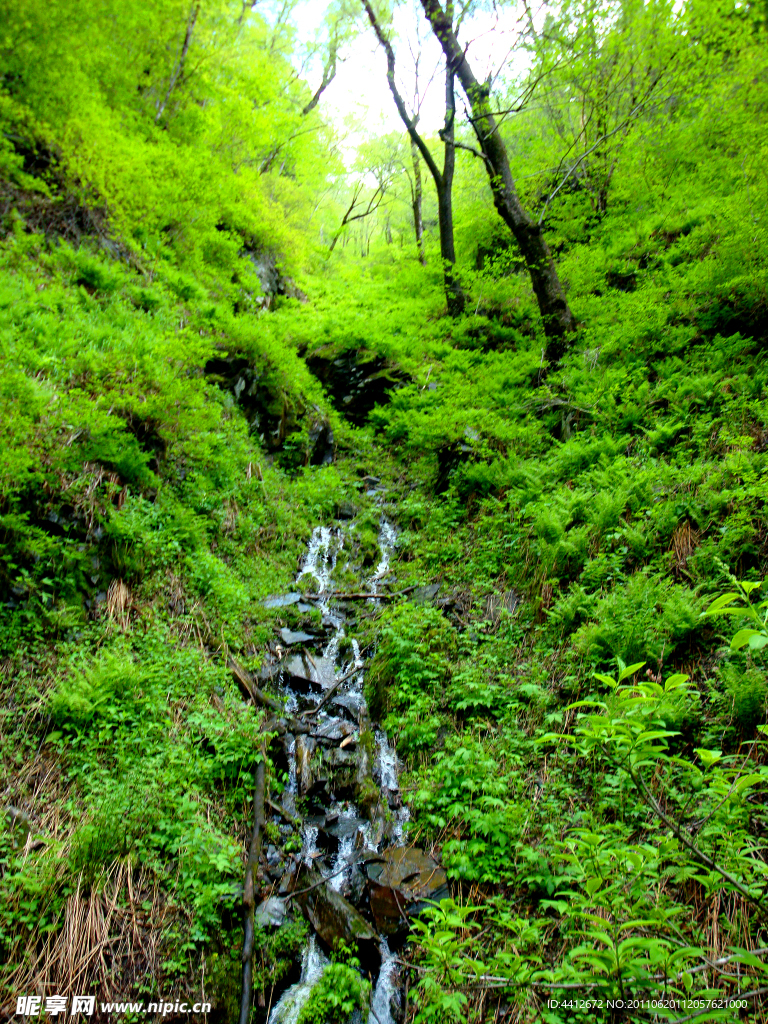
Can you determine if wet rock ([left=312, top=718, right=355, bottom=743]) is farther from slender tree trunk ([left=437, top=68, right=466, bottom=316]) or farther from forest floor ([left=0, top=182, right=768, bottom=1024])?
slender tree trunk ([left=437, top=68, right=466, bottom=316])

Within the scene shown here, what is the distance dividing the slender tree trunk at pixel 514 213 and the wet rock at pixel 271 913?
9288 millimetres

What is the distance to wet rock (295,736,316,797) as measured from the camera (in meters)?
4.81

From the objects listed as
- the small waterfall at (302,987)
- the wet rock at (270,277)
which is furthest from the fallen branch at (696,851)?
the wet rock at (270,277)

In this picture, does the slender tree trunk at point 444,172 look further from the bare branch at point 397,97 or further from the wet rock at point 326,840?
the wet rock at point 326,840

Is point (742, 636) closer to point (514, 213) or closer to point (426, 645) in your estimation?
point (426, 645)

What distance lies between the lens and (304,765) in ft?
16.3

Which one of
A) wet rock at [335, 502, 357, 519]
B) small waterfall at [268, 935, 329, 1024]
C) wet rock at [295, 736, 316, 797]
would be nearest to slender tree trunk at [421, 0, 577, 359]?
wet rock at [335, 502, 357, 519]

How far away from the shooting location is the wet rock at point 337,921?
3.63m

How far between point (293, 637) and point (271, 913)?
9.93 ft

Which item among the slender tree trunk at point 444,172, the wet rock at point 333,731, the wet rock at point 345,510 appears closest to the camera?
the wet rock at point 333,731

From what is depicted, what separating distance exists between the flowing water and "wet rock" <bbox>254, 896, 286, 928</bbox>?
11.3 inches

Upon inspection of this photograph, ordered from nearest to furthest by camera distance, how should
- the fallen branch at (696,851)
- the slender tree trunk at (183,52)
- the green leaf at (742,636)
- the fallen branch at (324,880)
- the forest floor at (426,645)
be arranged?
the green leaf at (742,636) < the fallen branch at (696,851) < the forest floor at (426,645) < the fallen branch at (324,880) < the slender tree trunk at (183,52)

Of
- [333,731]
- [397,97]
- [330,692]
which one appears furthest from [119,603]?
[397,97]

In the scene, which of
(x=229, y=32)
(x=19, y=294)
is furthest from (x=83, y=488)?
(x=229, y=32)
